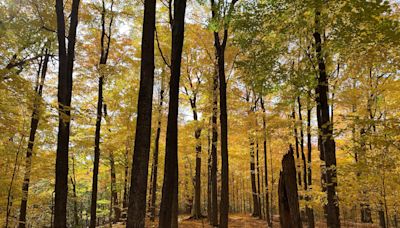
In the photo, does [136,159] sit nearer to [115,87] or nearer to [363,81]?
[115,87]

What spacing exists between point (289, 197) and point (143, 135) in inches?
123

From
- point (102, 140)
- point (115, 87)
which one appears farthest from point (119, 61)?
point (102, 140)

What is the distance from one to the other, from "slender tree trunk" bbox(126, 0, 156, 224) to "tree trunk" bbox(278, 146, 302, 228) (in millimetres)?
2705

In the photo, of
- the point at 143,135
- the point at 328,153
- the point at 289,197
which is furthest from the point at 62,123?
the point at 328,153

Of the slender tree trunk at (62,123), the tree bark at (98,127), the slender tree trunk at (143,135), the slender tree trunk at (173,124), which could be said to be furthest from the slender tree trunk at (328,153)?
the tree bark at (98,127)

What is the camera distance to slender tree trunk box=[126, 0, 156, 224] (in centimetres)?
554

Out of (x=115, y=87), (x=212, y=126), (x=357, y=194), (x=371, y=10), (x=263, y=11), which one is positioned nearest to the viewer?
(x=371, y=10)

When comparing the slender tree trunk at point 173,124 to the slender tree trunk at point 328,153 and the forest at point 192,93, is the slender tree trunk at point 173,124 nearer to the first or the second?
the forest at point 192,93

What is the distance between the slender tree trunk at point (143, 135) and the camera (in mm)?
5543

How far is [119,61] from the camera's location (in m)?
16.8

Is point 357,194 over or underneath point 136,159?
underneath

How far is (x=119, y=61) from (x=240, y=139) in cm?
989

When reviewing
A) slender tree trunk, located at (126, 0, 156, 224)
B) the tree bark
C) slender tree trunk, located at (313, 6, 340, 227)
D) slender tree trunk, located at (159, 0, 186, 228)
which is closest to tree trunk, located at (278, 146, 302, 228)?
slender tree trunk, located at (126, 0, 156, 224)

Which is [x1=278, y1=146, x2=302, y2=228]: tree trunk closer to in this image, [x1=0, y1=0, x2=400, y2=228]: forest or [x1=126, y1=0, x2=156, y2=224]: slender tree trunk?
[x1=0, y1=0, x2=400, y2=228]: forest
